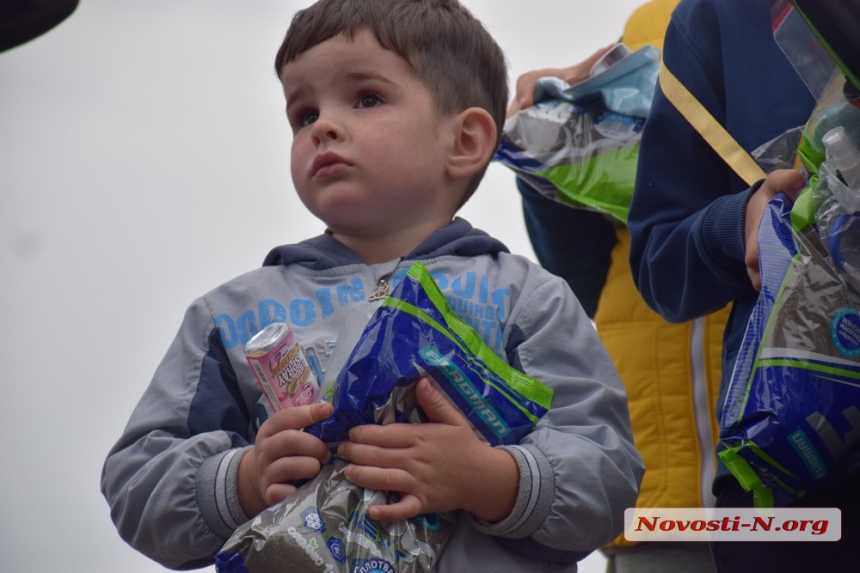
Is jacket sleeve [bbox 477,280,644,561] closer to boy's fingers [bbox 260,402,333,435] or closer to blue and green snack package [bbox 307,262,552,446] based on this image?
blue and green snack package [bbox 307,262,552,446]

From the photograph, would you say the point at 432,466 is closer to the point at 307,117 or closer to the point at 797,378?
the point at 797,378

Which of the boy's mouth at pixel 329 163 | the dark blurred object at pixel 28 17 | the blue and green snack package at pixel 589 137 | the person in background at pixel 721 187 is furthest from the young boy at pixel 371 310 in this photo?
the dark blurred object at pixel 28 17

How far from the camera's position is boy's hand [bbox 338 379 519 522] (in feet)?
4.66

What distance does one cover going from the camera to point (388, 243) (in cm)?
183

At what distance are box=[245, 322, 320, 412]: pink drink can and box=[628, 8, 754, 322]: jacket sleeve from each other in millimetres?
612

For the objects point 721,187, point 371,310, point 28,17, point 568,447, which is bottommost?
point 568,447

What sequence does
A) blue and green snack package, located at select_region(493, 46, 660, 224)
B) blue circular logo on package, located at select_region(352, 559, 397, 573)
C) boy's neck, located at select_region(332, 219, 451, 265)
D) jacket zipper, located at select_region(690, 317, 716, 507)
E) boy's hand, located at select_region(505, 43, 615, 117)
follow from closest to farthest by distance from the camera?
blue circular logo on package, located at select_region(352, 559, 397, 573), boy's neck, located at select_region(332, 219, 451, 265), jacket zipper, located at select_region(690, 317, 716, 507), blue and green snack package, located at select_region(493, 46, 660, 224), boy's hand, located at select_region(505, 43, 615, 117)

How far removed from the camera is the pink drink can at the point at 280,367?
149cm

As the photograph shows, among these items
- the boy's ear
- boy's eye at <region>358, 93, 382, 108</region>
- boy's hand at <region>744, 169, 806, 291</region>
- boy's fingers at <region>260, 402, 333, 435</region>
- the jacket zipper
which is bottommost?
the jacket zipper

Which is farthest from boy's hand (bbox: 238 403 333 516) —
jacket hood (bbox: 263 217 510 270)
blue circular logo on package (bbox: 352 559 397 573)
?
jacket hood (bbox: 263 217 510 270)

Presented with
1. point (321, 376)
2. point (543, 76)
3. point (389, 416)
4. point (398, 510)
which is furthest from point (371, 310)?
point (543, 76)

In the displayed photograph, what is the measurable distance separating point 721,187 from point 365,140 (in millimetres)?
571

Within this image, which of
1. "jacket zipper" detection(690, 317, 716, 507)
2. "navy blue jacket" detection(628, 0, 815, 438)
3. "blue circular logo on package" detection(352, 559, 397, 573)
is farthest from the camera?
"jacket zipper" detection(690, 317, 716, 507)

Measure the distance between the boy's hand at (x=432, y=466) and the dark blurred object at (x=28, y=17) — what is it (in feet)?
2.12
